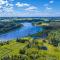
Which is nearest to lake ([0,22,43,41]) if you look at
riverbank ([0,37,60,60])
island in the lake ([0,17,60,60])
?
island in the lake ([0,17,60,60])

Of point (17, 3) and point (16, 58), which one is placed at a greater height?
point (17, 3)

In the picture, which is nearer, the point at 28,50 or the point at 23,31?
the point at 28,50

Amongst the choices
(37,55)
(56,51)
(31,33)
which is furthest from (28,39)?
(56,51)

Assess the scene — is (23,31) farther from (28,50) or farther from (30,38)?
(28,50)


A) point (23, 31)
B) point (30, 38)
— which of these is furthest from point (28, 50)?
point (23, 31)

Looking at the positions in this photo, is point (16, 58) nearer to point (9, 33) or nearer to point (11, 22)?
point (9, 33)

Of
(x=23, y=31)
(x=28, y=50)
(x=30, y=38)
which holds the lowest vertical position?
(x=28, y=50)

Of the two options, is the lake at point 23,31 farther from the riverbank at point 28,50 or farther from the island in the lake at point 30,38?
the riverbank at point 28,50

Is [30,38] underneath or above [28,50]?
above
